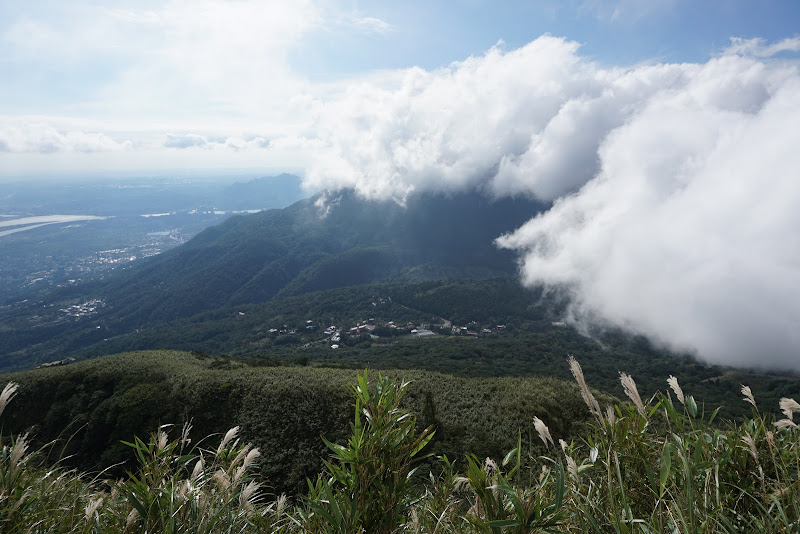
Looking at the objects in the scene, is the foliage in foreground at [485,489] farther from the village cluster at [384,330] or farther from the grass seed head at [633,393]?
the village cluster at [384,330]

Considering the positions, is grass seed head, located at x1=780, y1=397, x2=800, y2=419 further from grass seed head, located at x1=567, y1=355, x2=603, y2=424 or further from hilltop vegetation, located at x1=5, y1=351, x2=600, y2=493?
hilltop vegetation, located at x1=5, y1=351, x2=600, y2=493

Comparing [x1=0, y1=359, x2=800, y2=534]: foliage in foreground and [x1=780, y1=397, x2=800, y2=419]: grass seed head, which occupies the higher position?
[x1=780, y1=397, x2=800, y2=419]: grass seed head

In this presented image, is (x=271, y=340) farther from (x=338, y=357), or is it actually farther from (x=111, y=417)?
(x=111, y=417)

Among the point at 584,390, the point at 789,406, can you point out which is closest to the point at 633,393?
the point at 584,390

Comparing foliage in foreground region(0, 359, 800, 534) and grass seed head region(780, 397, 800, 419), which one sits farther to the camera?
grass seed head region(780, 397, 800, 419)

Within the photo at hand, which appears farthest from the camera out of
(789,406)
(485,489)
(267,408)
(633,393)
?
(267,408)

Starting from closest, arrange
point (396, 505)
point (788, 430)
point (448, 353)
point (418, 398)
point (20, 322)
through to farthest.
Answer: point (396, 505) < point (788, 430) < point (418, 398) < point (448, 353) < point (20, 322)

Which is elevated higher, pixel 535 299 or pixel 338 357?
pixel 338 357

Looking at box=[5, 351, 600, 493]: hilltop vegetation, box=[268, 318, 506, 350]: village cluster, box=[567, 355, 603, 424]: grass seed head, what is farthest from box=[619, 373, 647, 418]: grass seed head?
box=[268, 318, 506, 350]: village cluster

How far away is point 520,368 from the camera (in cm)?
8262

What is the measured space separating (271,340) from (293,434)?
103 m

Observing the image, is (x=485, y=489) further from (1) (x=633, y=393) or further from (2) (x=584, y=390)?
(1) (x=633, y=393)

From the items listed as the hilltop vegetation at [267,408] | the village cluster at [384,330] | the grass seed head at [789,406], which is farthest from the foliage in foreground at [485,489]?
the village cluster at [384,330]

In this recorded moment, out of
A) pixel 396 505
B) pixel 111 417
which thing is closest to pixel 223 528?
pixel 396 505
